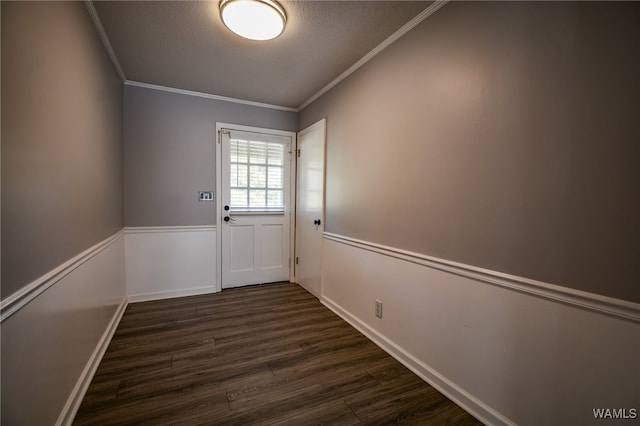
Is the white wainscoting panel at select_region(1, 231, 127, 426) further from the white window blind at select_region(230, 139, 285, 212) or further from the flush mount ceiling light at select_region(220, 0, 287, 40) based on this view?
the flush mount ceiling light at select_region(220, 0, 287, 40)

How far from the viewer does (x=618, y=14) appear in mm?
1068

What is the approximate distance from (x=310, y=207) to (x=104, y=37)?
8.09 feet

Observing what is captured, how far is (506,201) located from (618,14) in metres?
0.82

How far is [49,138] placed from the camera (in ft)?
4.32

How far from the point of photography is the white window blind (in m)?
3.59

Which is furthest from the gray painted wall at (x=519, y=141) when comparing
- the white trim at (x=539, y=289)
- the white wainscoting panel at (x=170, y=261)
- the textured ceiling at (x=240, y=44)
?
the white wainscoting panel at (x=170, y=261)

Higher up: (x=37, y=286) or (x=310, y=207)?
(x=310, y=207)

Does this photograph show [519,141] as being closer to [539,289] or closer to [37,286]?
[539,289]

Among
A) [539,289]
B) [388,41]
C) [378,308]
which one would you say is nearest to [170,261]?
[378,308]

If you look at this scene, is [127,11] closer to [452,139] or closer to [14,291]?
[14,291]

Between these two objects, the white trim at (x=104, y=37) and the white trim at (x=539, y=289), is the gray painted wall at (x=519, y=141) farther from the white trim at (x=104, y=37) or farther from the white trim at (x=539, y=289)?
the white trim at (x=104, y=37)

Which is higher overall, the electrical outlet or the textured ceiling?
the textured ceiling

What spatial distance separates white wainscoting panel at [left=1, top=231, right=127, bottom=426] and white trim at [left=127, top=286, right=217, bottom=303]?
3.22ft

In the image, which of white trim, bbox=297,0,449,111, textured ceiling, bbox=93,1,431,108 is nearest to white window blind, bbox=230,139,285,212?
textured ceiling, bbox=93,1,431,108
